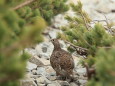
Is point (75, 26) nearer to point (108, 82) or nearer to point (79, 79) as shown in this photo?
point (79, 79)

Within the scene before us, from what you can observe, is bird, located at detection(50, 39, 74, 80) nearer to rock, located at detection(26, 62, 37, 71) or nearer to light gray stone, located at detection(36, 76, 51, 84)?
light gray stone, located at detection(36, 76, 51, 84)

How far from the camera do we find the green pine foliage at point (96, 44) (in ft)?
9.52

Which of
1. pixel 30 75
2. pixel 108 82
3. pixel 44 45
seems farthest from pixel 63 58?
pixel 108 82

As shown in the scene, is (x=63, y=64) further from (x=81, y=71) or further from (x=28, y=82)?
(x=81, y=71)

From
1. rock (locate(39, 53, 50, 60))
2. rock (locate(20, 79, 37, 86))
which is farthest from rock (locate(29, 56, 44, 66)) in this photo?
rock (locate(20, 79, 37, 86))

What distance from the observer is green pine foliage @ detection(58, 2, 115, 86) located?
2.90 meters

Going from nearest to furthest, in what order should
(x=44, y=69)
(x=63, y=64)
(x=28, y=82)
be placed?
(x=28, y=82) → (x=63, y=64) → (x=44, y=69)

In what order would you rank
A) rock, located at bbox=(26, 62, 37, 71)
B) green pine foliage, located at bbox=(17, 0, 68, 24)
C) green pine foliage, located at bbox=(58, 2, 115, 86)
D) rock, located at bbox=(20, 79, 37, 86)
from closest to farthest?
green pine foliage, located at bbox=(58, 2, 115, 86) < rock, located at bbox=(20, 79, 37, 86) < rock, located at bbox=(26, 62, 37, 71) < green pine foliage, located at bbox=(17, 0, 68, 24)

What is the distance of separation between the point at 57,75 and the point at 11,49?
343cm

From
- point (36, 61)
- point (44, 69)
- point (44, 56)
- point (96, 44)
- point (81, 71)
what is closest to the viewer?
point (96, 44)

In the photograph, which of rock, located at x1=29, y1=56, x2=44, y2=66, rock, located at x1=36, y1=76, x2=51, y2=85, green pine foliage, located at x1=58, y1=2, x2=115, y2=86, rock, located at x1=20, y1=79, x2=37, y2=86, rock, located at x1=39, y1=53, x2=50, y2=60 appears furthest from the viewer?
rock, located at x1=39, y1=53, x2=50, y2=60

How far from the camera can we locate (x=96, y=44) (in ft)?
17.0

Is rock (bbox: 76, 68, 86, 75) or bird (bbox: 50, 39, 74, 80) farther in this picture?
rock (bbox: 76, 68, 86, 75)

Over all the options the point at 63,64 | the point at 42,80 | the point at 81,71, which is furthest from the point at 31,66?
the point at 63,64
